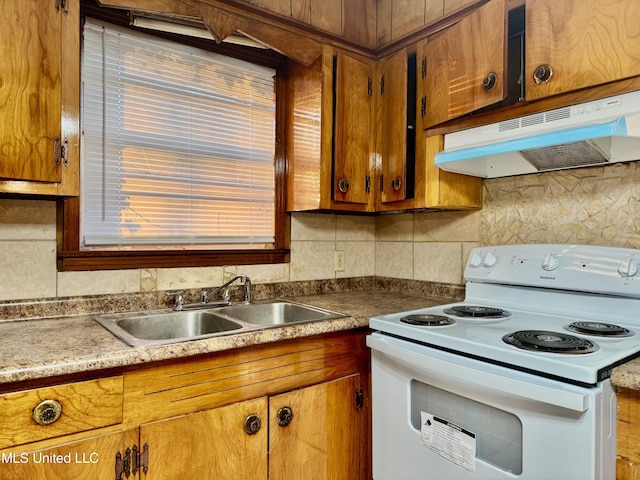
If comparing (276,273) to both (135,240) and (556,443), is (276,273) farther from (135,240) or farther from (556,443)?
(556,443)

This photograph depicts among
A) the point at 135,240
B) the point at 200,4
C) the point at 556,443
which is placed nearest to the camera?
the point at 556,443

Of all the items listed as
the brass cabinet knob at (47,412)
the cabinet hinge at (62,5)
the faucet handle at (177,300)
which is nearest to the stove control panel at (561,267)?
the faucet handle at (177,300)

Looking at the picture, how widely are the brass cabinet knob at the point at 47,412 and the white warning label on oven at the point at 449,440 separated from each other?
1024 mm

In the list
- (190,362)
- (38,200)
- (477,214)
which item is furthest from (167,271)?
(477,214)

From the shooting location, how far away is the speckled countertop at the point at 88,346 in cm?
97

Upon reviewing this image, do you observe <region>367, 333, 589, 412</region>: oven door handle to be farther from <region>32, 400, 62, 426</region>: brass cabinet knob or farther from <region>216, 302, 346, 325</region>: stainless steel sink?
<region>32, 400, 62, 426</region>: brass cabinet knob

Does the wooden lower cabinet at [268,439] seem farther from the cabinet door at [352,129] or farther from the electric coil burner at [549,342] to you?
the cabinet door at [352,129]

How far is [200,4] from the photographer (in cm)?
158

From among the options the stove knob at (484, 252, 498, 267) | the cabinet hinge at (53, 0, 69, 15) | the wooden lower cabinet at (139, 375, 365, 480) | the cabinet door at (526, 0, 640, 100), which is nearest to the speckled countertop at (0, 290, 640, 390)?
the wooden lower cabinet at (139, 375, 365, 480)

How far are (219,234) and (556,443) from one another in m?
1.49

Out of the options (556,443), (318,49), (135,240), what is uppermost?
(318,49)

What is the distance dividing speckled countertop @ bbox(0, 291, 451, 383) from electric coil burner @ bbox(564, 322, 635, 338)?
670 millimetres

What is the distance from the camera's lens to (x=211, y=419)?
4.08ft

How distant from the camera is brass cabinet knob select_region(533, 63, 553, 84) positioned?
1388 millimetres
